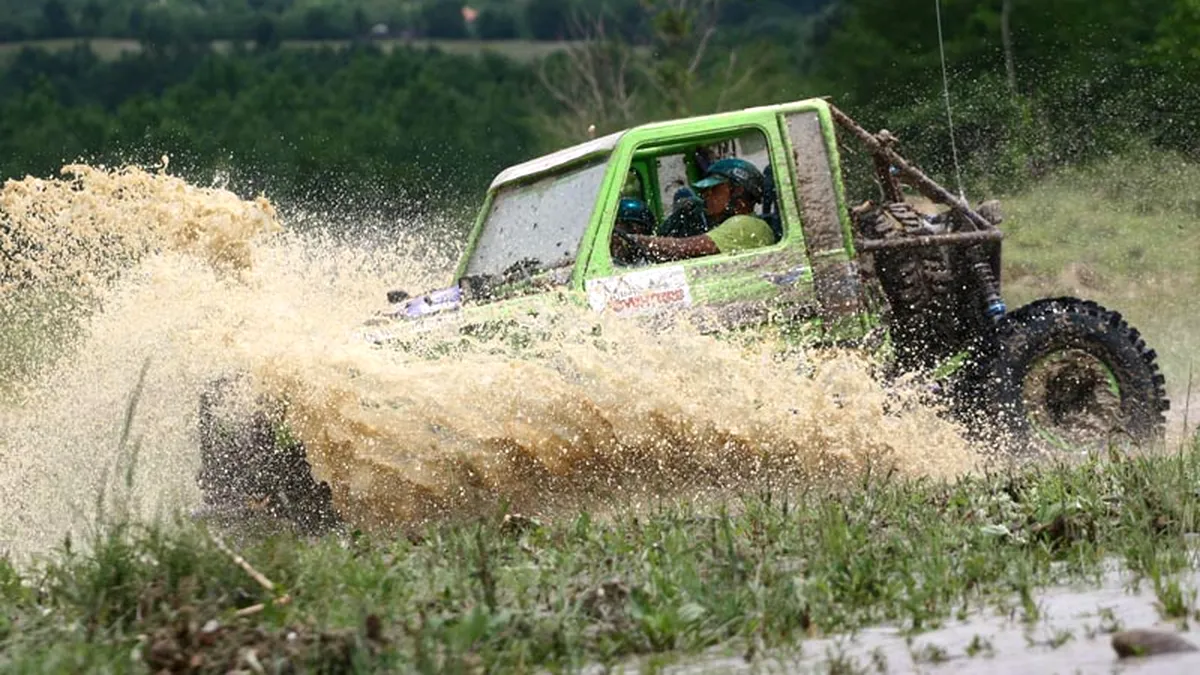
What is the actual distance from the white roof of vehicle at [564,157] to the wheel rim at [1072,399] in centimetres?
233

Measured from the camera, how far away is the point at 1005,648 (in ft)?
15.1

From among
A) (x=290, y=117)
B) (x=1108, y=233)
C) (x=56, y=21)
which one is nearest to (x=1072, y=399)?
(x=1108, y=233)

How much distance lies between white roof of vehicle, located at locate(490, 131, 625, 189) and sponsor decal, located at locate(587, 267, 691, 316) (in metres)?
0.67

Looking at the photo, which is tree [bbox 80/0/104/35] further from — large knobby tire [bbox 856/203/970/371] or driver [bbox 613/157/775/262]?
large knobby tire [bbox 856/203/970/371]

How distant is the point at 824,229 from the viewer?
897cm

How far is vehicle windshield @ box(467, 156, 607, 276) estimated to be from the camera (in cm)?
899

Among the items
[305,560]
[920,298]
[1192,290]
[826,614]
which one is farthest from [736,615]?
[1192,290]

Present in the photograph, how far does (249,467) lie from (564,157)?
2.29 m

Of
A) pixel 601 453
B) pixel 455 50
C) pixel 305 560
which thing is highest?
pixel 455 50

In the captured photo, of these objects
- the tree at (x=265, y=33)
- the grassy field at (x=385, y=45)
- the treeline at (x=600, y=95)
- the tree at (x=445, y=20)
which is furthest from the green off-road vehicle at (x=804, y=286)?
the tree at (x=445, y=20)

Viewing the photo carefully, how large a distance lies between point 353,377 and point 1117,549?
11.1 feet

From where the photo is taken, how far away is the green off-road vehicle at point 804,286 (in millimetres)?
8547

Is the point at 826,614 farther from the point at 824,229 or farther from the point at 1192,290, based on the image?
the point at 1192,290

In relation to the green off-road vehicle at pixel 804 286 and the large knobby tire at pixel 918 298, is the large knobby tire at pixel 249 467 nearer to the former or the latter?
the green off-road vehicle at pixel 804 286
